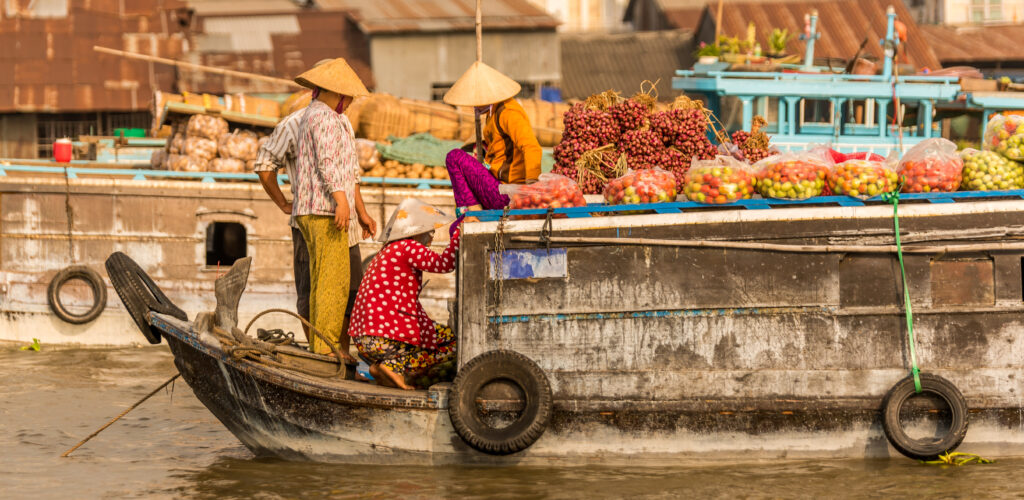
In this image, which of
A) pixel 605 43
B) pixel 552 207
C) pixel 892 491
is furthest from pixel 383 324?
pixel 605 43

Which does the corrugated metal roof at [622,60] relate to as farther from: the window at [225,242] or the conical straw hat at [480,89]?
the conical straw hat at [480,89]

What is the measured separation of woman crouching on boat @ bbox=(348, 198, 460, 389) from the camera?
19.5ft

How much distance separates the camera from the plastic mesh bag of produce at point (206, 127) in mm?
11797

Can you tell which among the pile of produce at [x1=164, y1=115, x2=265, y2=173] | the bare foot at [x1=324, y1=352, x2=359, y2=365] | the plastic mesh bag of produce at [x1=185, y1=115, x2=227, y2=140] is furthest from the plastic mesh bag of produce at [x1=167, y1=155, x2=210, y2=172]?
the bare foot at [x1=324, y1=352, x2=359, y2=365]

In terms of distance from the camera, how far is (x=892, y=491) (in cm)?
541

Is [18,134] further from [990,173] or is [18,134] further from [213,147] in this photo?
[990,173]

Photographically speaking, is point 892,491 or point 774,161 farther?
point 774,161

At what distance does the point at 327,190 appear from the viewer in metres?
6.20

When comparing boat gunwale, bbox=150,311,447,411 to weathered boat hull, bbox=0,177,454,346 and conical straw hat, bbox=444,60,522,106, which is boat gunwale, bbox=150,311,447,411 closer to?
conical straw hat, bbox=444,60,522,106

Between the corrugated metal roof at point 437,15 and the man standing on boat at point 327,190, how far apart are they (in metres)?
15.2

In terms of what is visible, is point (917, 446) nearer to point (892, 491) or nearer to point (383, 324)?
point (892, 491)

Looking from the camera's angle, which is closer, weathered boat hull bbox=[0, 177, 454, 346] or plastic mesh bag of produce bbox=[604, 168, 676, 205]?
plastic mesh bag of produce bbox=[604, 168, 676, 205]

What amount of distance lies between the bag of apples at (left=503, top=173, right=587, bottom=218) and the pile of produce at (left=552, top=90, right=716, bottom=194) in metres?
0.49

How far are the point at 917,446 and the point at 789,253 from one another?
3.62 ft
